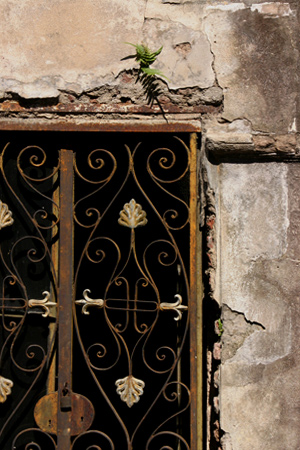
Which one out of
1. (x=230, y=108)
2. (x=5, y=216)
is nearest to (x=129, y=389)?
(x=5, y=216)

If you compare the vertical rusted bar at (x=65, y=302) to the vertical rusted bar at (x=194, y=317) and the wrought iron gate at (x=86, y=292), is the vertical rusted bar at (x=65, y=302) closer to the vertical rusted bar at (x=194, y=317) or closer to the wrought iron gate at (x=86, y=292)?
the wrought iron gate at (x=86, y=292)

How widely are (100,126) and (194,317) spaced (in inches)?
42.2

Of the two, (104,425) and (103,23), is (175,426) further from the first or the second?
(103,23)

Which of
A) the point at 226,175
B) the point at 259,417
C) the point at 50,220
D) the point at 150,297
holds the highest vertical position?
the point at 226,175

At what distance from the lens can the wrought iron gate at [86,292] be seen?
2.93m

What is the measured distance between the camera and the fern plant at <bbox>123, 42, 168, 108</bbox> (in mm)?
2926

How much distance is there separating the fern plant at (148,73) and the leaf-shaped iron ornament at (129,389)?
1399 millimetres

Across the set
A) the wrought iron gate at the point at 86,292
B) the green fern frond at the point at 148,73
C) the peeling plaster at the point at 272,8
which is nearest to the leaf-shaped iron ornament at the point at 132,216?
the wrought iron gate at the point at 86,292

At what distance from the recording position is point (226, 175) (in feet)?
9.55

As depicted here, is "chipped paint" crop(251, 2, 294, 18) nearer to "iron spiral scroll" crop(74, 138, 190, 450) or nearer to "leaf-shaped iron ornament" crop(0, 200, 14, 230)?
"iron spiral scroll" crop(74, 138, 190, 450)

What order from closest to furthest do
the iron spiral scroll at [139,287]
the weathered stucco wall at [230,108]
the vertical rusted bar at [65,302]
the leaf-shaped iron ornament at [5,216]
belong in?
the weathered stucco wall at [230,108] → the vertical rusted bar at [65,302] → the leaf-shaped iron ornament at [5,216] → the iron spiral scroll at [139,287]

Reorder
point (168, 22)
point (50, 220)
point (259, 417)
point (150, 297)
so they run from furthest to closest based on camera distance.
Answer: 1. point (150, 297)
2. point (50, 220)
3. point (168, 22)
4. point (259, 417)

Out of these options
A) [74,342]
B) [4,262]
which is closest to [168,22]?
[4,262]

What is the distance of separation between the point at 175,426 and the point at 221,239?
1.09 meters
